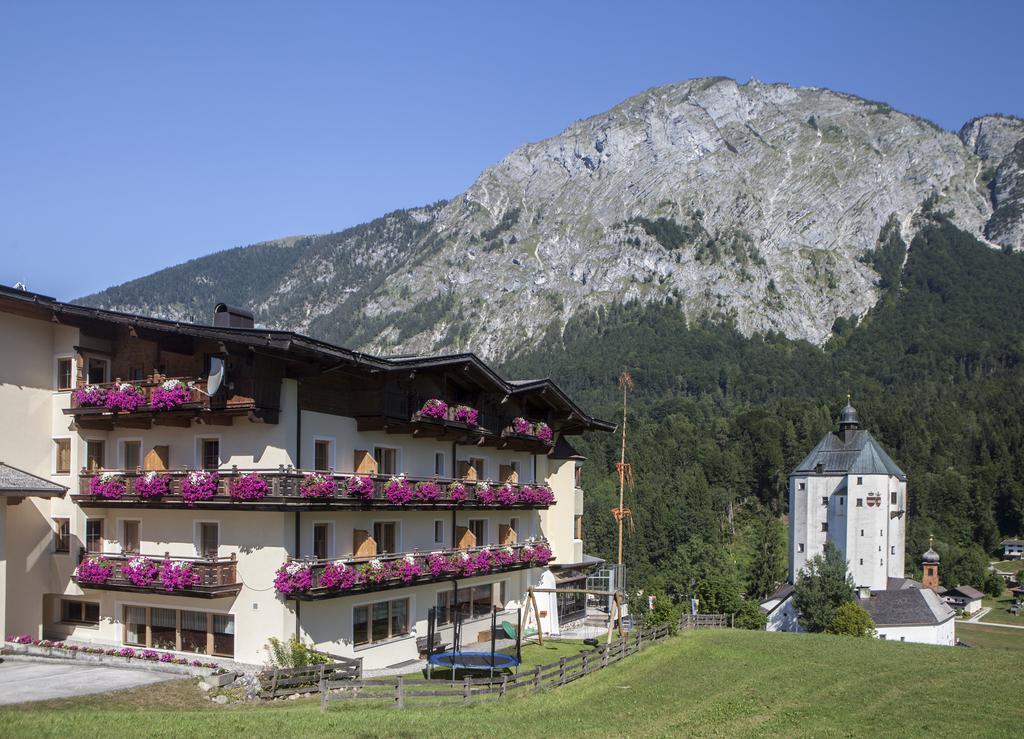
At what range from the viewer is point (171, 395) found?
92.6 ft

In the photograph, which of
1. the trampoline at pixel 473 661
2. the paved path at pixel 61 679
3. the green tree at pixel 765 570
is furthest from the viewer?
the green tree at pixel 765 570

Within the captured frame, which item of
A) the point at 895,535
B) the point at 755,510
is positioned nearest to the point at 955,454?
the point at 755,510

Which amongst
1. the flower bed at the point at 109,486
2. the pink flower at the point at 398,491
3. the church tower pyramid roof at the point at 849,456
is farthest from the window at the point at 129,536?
the church tower pyramid roof at the point at 849,456

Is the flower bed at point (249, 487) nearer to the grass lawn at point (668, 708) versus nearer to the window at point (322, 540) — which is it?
the window at point (322, 540)

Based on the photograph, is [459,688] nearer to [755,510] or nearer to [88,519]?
[88,519]

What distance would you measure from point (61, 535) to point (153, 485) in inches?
210

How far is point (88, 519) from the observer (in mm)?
31312

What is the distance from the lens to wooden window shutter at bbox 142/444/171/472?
29.7 meters

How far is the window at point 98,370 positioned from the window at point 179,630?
7.28 meters

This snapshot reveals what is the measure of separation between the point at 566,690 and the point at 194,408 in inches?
513

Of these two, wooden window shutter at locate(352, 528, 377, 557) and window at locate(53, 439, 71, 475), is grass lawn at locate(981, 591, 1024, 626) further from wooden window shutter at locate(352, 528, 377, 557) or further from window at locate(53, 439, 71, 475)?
window at locate(53, 439, 71, 475)

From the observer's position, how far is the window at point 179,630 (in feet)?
92.3

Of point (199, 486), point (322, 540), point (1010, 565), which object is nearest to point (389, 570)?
point (322, 540)

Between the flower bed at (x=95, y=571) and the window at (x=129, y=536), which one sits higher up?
the window at (x=129, y=536)
